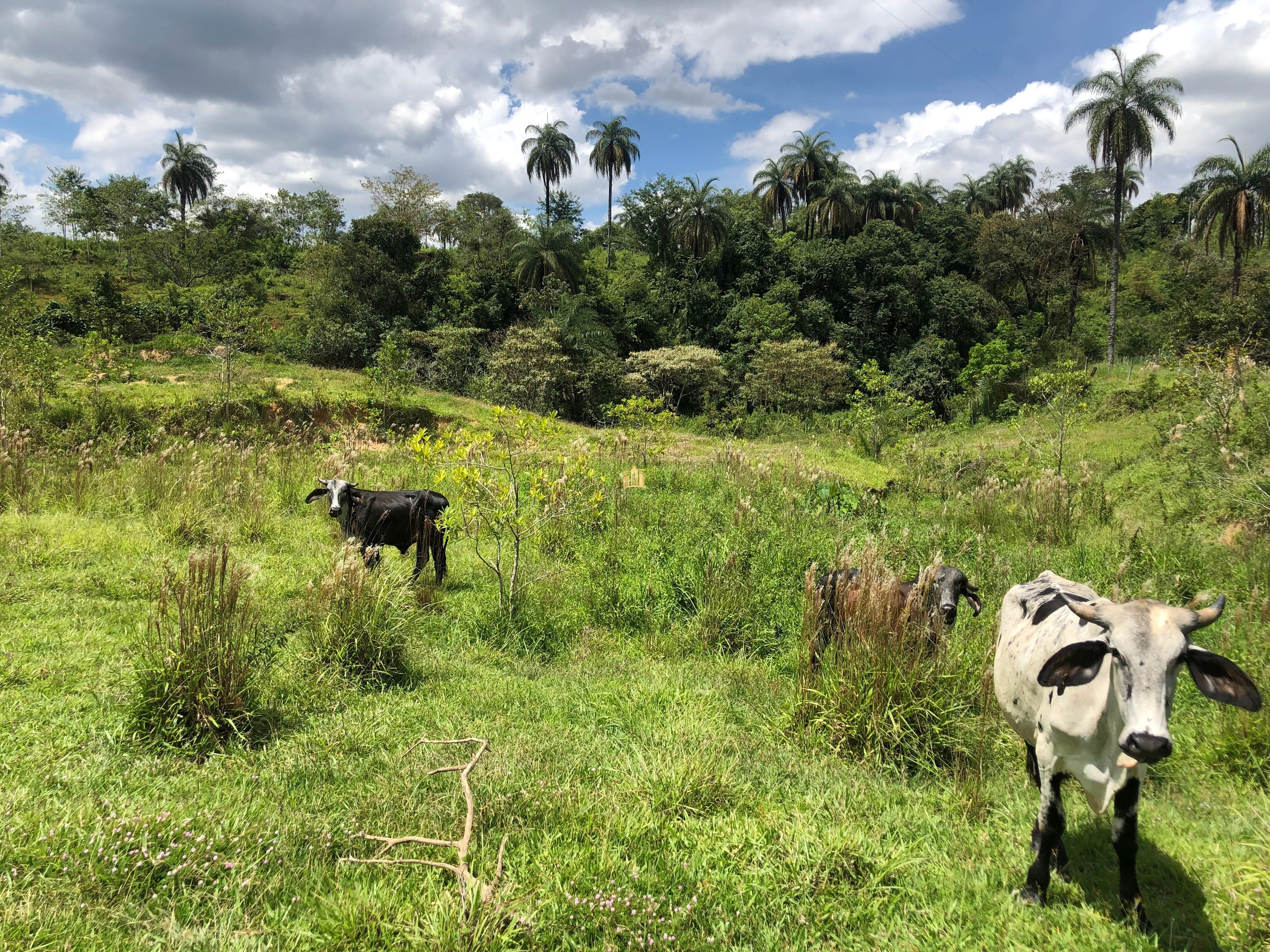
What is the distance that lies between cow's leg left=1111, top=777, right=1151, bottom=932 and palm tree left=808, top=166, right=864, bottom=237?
4347 centimetres

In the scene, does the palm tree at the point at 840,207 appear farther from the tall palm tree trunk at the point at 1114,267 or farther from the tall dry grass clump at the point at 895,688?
the tall dry grass clump at the point at 895,688

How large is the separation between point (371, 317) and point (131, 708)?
28947mm

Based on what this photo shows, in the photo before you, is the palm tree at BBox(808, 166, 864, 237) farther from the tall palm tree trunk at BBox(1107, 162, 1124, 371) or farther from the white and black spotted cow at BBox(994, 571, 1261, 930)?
the white and black spotted cow at BBox(994, 571, 1261, 930)

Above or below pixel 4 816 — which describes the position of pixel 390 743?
below

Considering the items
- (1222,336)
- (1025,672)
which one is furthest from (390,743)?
(1222,336)

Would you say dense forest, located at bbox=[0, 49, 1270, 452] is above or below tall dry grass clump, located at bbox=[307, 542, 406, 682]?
above

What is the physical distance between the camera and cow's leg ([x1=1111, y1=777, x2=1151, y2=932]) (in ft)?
8.09

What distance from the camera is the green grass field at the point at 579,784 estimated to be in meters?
2.47

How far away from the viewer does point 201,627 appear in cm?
376

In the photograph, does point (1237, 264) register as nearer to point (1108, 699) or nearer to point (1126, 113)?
point (1126, 113)

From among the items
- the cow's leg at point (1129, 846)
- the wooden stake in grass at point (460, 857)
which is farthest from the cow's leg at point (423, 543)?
the cow's leg at point (1129, 846)

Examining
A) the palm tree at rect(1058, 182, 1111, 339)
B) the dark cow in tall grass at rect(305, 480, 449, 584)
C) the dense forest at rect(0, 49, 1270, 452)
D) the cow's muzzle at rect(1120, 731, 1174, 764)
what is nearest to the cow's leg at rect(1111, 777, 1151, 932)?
the cow's muzzle at rect(1120, 731, 1174, 764)

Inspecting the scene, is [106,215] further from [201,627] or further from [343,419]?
[201,627]

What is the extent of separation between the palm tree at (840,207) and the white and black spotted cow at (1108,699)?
42.9 m
